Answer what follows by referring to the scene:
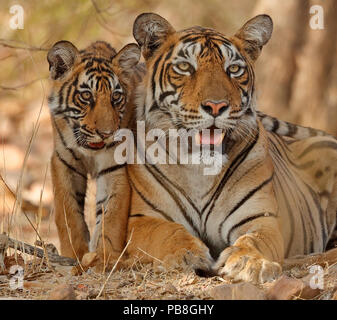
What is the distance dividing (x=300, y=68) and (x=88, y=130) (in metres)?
3.94

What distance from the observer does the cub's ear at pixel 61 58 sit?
454 centimetres

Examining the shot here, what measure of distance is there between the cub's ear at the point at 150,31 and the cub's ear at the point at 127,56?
53mm

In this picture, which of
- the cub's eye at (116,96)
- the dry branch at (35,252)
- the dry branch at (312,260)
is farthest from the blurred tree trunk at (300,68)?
the dry branch at (35,252)

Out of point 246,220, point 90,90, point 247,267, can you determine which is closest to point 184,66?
point 90,90

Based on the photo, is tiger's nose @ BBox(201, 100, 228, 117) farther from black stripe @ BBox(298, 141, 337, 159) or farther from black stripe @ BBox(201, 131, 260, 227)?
black stripe @ BBox(298, 141, 337, 159)

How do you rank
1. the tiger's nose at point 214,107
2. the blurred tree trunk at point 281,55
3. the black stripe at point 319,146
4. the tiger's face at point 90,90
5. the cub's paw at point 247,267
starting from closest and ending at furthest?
1. the cub's paw at point 247,267
2. the tiger's nose at point 214,107
3. the tiger's face at point 90,90
4. the black stripe at point 319,146
5. the blurred tree trunk at point 281,55

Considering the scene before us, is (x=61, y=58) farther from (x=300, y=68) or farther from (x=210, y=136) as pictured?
(x=300, y=68)

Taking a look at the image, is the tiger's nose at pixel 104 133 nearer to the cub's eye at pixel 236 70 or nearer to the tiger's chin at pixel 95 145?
the tiger's chin at pixel 95 145

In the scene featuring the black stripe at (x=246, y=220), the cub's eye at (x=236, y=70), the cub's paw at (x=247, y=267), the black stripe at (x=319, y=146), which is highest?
the cub's eye at (x=236, y=70)

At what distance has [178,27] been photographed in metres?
10.8

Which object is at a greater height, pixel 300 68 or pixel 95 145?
pixel 300 68

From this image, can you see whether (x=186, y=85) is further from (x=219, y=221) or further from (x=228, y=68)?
(x=219, y=221)

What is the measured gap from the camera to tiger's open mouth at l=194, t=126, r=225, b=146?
168 inches

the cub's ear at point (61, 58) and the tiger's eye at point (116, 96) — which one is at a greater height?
the cub's ear at point (61, 58)
